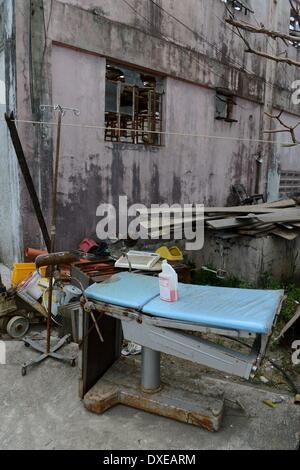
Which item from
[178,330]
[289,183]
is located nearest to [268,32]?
[178,330]

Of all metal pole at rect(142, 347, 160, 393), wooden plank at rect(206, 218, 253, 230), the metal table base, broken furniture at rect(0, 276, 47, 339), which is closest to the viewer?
metal pole at rect(142, 347, 160, 393)

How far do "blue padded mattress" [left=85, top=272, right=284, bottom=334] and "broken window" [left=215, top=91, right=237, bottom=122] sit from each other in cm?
810

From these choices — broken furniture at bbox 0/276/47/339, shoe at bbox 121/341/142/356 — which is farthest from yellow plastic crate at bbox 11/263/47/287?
shoe at bbox 121/341/142/356

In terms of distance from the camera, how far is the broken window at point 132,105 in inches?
300

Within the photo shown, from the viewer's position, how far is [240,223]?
6055 millimetres

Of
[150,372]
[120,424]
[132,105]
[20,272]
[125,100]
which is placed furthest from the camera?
[125,100]

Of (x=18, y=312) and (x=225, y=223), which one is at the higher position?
(x=225, y=223)

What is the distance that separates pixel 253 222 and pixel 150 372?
11.6ft

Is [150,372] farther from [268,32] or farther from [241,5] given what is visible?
[241,5]

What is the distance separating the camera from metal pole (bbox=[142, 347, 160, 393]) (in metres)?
3.22

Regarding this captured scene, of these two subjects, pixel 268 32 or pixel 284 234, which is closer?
pixel 268 32

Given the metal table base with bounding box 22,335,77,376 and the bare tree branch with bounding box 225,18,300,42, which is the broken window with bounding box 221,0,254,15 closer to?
the bare tree branch with bounding box 225,18,300,42

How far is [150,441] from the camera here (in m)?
2.86
